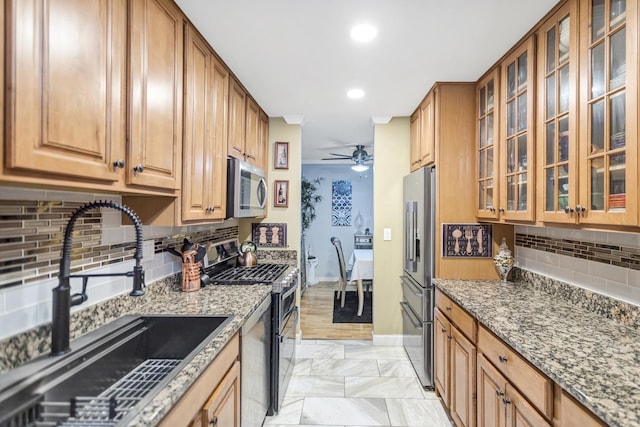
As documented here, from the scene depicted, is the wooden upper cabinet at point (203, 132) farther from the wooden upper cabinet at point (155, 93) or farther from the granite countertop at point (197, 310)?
the granite countertop at point (197, 310)

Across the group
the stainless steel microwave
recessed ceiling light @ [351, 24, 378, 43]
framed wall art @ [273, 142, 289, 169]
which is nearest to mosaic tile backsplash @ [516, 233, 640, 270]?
recessed ceiling light @ [351, 24, 378, 43]

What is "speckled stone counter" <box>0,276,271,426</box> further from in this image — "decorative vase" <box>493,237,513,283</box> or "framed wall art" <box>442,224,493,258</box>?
"decorative vase" <box>493,237,513,283</box>

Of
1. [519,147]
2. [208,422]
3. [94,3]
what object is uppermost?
[94,3]

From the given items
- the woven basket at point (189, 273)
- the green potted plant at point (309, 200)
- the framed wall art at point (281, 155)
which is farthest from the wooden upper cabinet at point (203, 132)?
the green potted plant at point (309, 200)

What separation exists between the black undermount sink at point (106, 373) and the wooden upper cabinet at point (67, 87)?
63cm

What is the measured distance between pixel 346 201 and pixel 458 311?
15.1 ft

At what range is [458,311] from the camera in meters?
2.04

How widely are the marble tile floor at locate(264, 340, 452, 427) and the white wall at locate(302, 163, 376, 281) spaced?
3141mm

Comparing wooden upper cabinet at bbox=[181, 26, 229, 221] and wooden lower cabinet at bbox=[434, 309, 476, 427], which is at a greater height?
wooden upper cabinet at bbox=[181, 26, 229, 221]

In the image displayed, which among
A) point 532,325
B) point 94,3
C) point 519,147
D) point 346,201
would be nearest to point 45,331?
point 94,3

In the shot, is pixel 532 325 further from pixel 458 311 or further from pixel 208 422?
pixel 208 422

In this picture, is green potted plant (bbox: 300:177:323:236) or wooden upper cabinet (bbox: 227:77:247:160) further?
green potted plant (bbox: 300:177:323:236)

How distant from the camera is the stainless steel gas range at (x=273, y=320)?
78.3 inches

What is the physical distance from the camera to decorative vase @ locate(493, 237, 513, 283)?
7.75 feet
